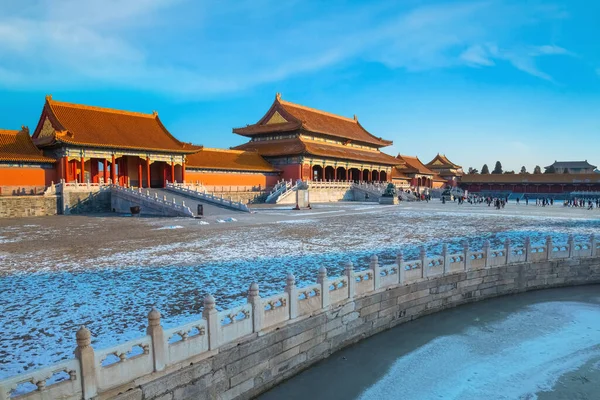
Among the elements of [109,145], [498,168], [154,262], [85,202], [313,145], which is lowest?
[154,262]

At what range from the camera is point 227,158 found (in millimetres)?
43531

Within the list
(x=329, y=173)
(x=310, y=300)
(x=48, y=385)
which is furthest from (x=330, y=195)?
(x=48, y=385)

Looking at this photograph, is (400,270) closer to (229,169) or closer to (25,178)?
(25,178)

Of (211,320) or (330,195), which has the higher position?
(330,195)

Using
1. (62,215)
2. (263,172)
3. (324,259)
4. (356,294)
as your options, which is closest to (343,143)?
(263,172)

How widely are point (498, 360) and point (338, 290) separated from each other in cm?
322

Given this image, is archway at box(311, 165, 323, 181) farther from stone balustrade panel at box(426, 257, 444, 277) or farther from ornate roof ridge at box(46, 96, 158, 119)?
stone balustrade panel at box(426, 257, 444, 277)

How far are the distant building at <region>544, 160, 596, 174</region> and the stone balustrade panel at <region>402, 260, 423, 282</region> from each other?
93.4 meters

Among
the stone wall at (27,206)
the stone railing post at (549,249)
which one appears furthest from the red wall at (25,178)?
the stone railing post at (549,249)

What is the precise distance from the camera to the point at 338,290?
26.2 ft

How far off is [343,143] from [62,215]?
119ft

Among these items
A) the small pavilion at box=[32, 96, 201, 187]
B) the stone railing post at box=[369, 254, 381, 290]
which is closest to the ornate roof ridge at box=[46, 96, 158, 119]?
the small pavilion at box=[32, 96, 201, 187]

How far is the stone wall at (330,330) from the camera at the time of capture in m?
5.62

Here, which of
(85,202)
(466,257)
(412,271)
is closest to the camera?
(412,271)
